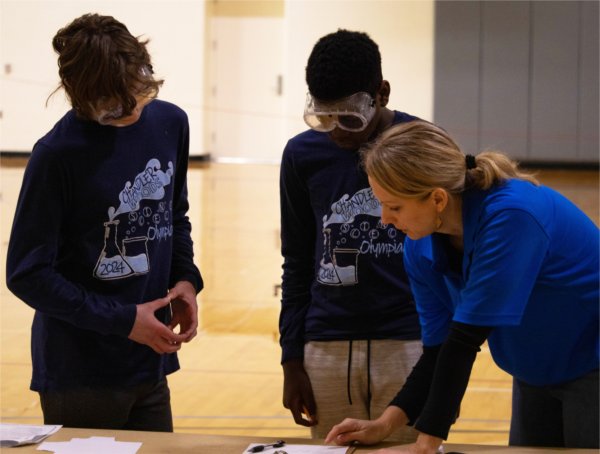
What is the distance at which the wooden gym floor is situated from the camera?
3.87m

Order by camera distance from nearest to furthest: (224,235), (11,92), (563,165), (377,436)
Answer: (377,436) → (224,235) → (11,92) → (563,165)

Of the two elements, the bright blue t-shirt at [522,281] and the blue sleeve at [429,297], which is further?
the blue sleeve at [429,297]

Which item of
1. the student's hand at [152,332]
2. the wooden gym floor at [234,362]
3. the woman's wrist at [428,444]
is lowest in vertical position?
the wooden gym floor at [234,362]

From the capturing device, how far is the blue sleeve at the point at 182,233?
2309 millimetres

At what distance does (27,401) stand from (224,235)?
513 cm

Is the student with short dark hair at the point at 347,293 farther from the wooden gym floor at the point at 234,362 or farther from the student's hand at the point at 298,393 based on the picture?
the wooden gym floor at the point at 234,362

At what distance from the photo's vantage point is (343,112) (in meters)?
2.03

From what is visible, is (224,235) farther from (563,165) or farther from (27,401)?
(563,165)

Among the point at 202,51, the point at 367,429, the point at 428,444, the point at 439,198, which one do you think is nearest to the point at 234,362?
the point at 367,429

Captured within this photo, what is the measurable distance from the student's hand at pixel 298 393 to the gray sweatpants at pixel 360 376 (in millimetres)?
22

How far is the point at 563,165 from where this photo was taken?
549 inches

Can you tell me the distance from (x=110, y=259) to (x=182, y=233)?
13.5 inches

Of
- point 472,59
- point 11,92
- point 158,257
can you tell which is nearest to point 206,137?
point 11,92

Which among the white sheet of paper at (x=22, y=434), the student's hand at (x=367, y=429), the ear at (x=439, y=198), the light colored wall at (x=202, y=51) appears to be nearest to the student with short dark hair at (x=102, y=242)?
the white sheet of paper at (x=22, y=434)
